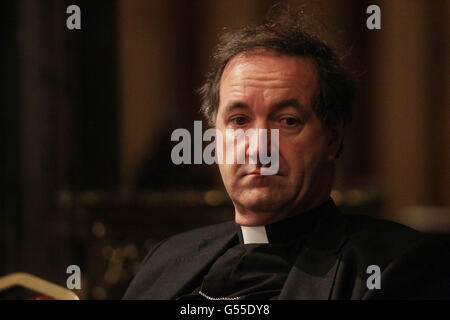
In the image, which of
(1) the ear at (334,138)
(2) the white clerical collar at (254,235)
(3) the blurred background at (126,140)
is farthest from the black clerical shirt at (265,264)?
(3) the blurred background at (126,140)

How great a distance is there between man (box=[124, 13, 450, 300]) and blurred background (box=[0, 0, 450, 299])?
1.86 feet

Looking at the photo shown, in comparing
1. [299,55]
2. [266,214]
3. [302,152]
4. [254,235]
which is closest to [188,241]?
[254,235]

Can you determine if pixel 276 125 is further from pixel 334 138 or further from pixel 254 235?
pixel 254 235

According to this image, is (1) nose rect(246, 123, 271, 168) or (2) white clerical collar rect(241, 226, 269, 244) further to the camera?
(2) white clerical collar rect(241, 226, 269, 244)

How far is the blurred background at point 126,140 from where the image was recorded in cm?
210

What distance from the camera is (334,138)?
4.84 ft

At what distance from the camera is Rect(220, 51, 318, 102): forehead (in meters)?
1.38

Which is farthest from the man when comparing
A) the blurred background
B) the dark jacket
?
the blurred background

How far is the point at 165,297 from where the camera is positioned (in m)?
1.58

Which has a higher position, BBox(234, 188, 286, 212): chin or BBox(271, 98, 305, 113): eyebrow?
BBox(271, 98, 305, 113): eyebrow

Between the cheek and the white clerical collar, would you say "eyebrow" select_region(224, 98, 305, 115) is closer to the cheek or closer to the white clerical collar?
the cheek

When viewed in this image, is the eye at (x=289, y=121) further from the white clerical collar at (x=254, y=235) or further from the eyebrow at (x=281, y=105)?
the white clerical collar at (x=254, y=235)

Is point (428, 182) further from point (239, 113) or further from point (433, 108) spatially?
point (239, 113)
